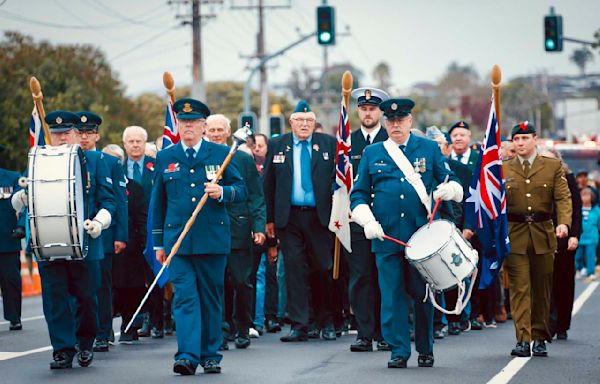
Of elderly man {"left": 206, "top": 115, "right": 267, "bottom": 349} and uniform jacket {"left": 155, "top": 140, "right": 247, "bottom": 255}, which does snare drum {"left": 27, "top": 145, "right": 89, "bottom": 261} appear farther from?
elderly man {"left": 206, "top": 115, "right": 267, "bottom": 349}

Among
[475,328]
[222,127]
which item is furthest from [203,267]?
[475,328]

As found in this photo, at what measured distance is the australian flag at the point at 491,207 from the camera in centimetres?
1411

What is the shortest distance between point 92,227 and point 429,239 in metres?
2.95

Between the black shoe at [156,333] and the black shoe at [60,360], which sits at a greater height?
the black shoe at [60,360]

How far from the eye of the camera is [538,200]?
46.9 ft

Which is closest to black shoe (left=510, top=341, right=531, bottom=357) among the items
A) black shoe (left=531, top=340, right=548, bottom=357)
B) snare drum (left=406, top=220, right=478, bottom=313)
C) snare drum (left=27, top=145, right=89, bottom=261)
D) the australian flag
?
black shoe (left=531, top=340, right=548, bottom=357)

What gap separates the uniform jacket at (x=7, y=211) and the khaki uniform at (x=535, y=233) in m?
6.64

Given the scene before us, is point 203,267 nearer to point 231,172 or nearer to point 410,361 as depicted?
point 231,172

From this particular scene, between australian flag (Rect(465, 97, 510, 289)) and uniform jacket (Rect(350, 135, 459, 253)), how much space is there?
1.49 meters

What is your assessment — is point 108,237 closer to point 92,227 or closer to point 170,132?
point 170,132

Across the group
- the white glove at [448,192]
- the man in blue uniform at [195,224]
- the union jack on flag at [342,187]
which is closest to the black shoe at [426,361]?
the white glove at [448,192]

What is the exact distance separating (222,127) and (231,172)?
289 cm

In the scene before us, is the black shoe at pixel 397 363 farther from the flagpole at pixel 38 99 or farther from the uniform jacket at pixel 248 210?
the flagpole at pixel 38 99

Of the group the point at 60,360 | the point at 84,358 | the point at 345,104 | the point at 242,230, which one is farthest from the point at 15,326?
the point at 345,104
